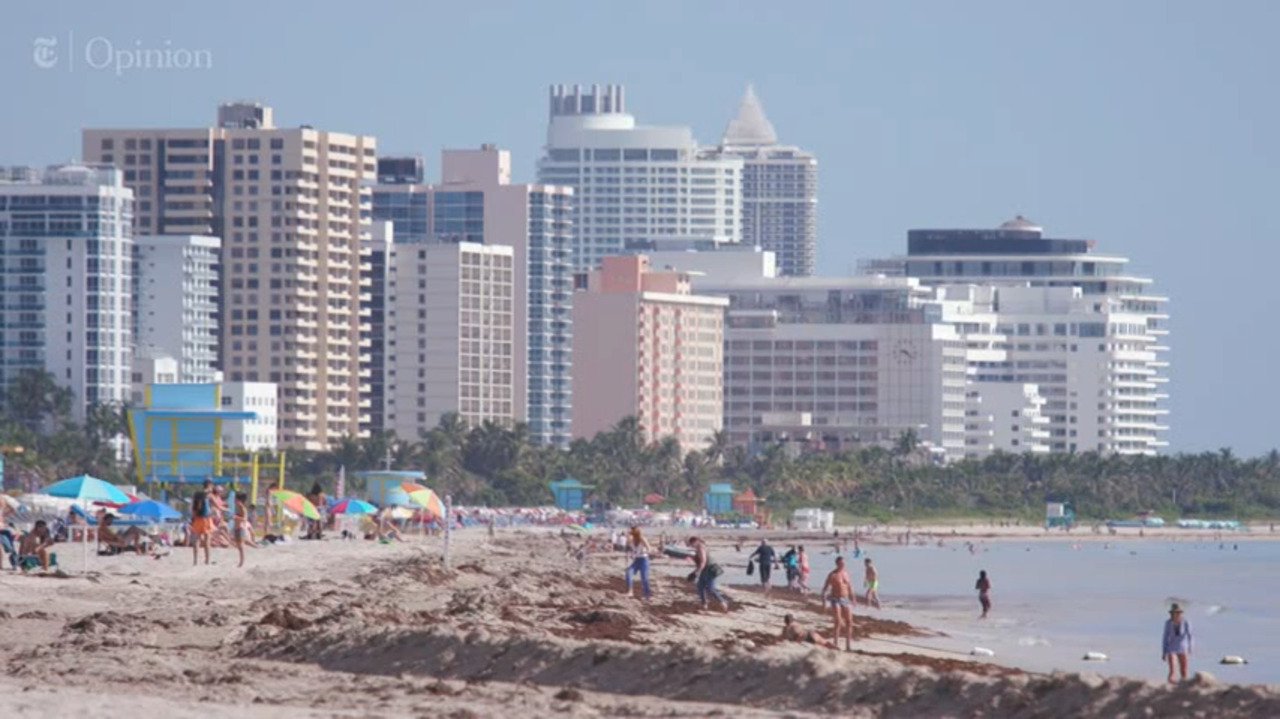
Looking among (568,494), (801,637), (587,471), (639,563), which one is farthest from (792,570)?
(587,471)

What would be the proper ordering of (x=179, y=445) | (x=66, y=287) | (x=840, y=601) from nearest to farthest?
(x=840, y=601) → (x=179, y=445) → (x=66, y=287)

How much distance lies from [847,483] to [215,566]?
146702 mm

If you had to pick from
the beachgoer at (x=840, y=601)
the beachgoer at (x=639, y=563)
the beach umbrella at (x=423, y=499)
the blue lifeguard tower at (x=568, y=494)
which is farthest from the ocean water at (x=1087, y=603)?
the blue lifeguard tower at (x=568, y=494)

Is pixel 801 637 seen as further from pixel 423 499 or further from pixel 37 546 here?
pixel 423 499

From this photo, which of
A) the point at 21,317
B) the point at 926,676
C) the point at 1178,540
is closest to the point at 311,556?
the point at 926,676

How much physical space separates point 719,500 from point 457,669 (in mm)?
154447

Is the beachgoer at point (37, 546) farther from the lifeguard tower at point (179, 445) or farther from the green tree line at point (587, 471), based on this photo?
the green tree line at point (587, 471)

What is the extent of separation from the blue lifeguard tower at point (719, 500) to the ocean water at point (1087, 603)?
40992 millimetres

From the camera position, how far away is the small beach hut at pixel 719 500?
A: 17900 cm

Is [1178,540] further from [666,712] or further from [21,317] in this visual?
[666,712]

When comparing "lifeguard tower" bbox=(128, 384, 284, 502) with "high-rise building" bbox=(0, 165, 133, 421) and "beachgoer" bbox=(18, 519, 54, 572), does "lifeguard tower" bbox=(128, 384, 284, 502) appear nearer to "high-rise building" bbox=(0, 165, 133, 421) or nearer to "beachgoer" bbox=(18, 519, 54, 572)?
"beachgoer" bbox=(18, 519, 54, 572)

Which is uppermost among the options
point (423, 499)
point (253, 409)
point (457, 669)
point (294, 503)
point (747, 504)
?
point (253, 409)

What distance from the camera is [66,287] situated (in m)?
184

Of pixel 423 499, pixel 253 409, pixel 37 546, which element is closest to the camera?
pixel 37 546
